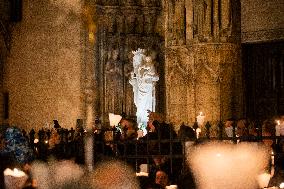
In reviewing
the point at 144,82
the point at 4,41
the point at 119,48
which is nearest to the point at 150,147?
the point at 144,82

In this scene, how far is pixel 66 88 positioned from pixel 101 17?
266 cm

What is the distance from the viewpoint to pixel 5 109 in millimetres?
25766

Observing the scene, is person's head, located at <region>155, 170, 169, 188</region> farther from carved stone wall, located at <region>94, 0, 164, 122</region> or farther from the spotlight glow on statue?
carved stone wall, located at <region>94, 0, 164, 122</region>

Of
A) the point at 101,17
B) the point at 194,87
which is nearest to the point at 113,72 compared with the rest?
the point at 101,17

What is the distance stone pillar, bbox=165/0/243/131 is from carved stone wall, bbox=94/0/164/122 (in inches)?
214

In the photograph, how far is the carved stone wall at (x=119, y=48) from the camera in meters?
21.6

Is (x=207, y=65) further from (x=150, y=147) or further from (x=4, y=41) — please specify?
(x=4, y=41)

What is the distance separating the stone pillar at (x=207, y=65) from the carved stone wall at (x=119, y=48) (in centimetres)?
545

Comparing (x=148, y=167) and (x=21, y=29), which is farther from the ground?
(x=21, y=29)

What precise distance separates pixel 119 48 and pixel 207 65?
6362 mm

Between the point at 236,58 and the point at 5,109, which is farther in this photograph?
the point at 5,109

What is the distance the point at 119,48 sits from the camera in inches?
859

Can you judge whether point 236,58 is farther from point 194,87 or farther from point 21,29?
point 21,29

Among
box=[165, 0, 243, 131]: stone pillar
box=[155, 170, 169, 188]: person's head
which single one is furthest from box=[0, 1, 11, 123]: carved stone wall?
box=[155, 170, 169, 188]: person's head
